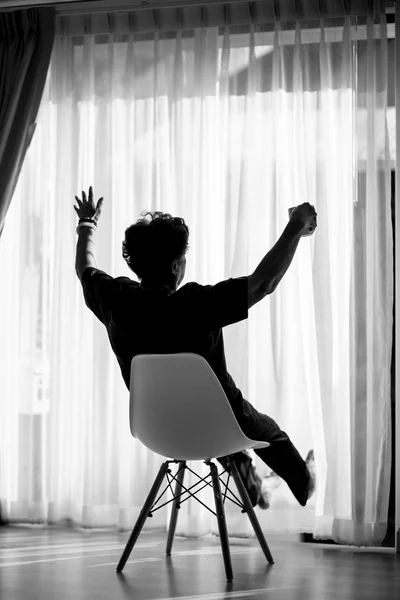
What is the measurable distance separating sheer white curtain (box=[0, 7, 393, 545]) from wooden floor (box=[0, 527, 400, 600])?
162 millimetres

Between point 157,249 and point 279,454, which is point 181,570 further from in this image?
point 157,249

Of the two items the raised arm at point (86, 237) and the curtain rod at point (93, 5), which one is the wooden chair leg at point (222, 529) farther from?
the curtain rod at point (93, 5)

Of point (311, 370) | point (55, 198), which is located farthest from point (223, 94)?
point (311, 370)

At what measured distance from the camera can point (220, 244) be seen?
338cm

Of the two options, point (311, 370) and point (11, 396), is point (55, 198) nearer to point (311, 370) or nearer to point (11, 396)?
point (11, 396)

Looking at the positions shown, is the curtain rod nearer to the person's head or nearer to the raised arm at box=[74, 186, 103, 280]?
the raised arm at box=[74, 186, 103, 280]

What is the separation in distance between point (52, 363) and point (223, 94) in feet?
4.63

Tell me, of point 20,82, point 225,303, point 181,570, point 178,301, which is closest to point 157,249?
point 178,301

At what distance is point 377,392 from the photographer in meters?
3.13

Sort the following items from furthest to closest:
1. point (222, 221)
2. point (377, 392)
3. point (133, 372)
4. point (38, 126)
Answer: point (38, 126) < point (222, 221) < point (377, 392) < point (133, 372)

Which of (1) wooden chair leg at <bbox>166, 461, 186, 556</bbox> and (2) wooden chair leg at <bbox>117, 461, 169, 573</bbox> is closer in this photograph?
(2) wooden chair leg at <bbox>117, 461, 169, 573</bbox>

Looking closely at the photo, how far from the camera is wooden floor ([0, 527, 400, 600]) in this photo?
2.33m

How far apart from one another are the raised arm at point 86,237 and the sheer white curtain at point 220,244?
66 centimetres

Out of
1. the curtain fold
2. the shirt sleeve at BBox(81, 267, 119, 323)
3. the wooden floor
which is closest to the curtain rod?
the curtain fold
